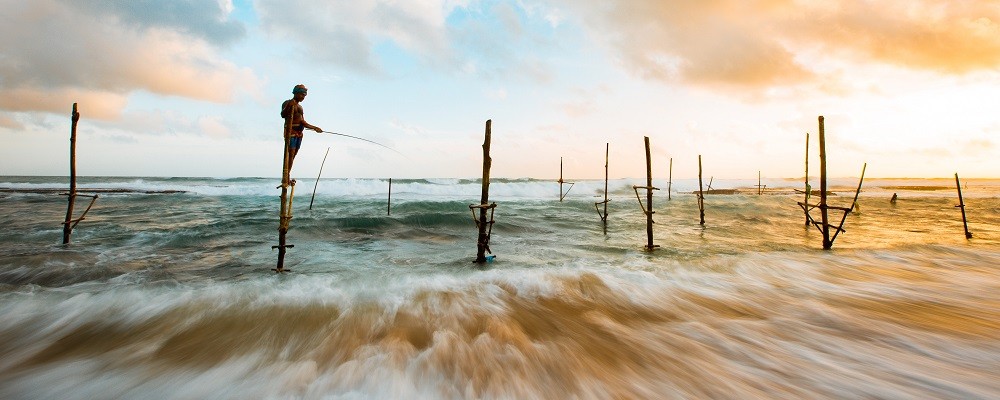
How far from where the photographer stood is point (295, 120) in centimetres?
797

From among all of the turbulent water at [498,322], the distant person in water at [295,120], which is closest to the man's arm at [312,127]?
the distant person in water at [295,120]

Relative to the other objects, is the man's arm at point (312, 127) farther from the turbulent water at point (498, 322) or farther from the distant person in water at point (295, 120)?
the turbulent water at point (498, 322)

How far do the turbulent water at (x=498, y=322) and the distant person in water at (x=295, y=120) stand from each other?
9.08 feet

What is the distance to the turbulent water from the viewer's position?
4297 mm

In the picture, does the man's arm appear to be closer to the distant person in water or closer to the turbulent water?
the distant person in water

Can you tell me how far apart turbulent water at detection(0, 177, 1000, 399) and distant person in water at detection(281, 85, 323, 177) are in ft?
9.08

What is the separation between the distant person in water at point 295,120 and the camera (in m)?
7.72

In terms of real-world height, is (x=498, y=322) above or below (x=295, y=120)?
below

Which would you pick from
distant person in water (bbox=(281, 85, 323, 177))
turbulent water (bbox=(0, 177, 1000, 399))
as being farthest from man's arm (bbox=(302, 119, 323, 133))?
turbulent water (bbox=(0, 177, 1000, 399))

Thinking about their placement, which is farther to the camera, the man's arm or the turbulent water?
the man's arm

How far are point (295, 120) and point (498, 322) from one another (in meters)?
5.76

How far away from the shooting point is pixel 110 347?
515cm

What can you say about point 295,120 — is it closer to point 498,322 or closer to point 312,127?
point 312,127

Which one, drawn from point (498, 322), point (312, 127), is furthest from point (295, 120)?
point (498, 322)
